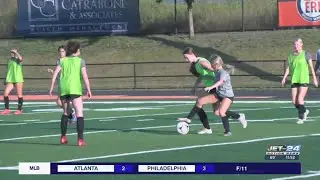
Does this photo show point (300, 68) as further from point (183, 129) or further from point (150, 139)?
point (150, 139)

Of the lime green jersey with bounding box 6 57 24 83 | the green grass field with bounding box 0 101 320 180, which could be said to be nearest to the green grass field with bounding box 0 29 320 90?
the green grass field with bounding box 0 101 320 180

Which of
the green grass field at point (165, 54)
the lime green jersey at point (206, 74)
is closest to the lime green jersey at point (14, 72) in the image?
the lime green jersey at point (206, 74)

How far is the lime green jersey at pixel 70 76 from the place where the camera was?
48.6ft

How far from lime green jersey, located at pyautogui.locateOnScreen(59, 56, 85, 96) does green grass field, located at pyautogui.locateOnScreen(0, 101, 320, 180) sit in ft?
3.27

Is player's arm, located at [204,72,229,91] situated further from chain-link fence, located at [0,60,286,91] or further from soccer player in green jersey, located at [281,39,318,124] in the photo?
chain-link fence, located at [0,60,286,91]

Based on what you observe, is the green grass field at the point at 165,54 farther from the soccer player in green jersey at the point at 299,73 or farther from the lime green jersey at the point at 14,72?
the soccer player in green jersey at the point at 299,73

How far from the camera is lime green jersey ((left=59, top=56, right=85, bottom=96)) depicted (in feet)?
48.6

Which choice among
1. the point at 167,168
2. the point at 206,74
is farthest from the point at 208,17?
the point at 167,168

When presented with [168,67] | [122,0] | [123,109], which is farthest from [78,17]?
[123,109]

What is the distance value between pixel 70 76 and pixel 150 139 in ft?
6.98

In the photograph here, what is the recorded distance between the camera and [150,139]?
16.0 metres

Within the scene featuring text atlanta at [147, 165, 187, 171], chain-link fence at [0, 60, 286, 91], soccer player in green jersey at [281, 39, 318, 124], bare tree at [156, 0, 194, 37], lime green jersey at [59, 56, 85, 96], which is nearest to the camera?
text atlanta at [147, 165, 187, 171]

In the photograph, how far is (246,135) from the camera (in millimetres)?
16375

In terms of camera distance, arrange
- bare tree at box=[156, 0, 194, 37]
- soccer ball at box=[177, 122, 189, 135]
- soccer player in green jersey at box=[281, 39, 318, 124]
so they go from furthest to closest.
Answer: bare tree at box=[156, 0, 194, 37] < soccer player in green jersey at box=[281, 39, 318, 124] < soccer ball at box=[177, 122, 189, 135]
